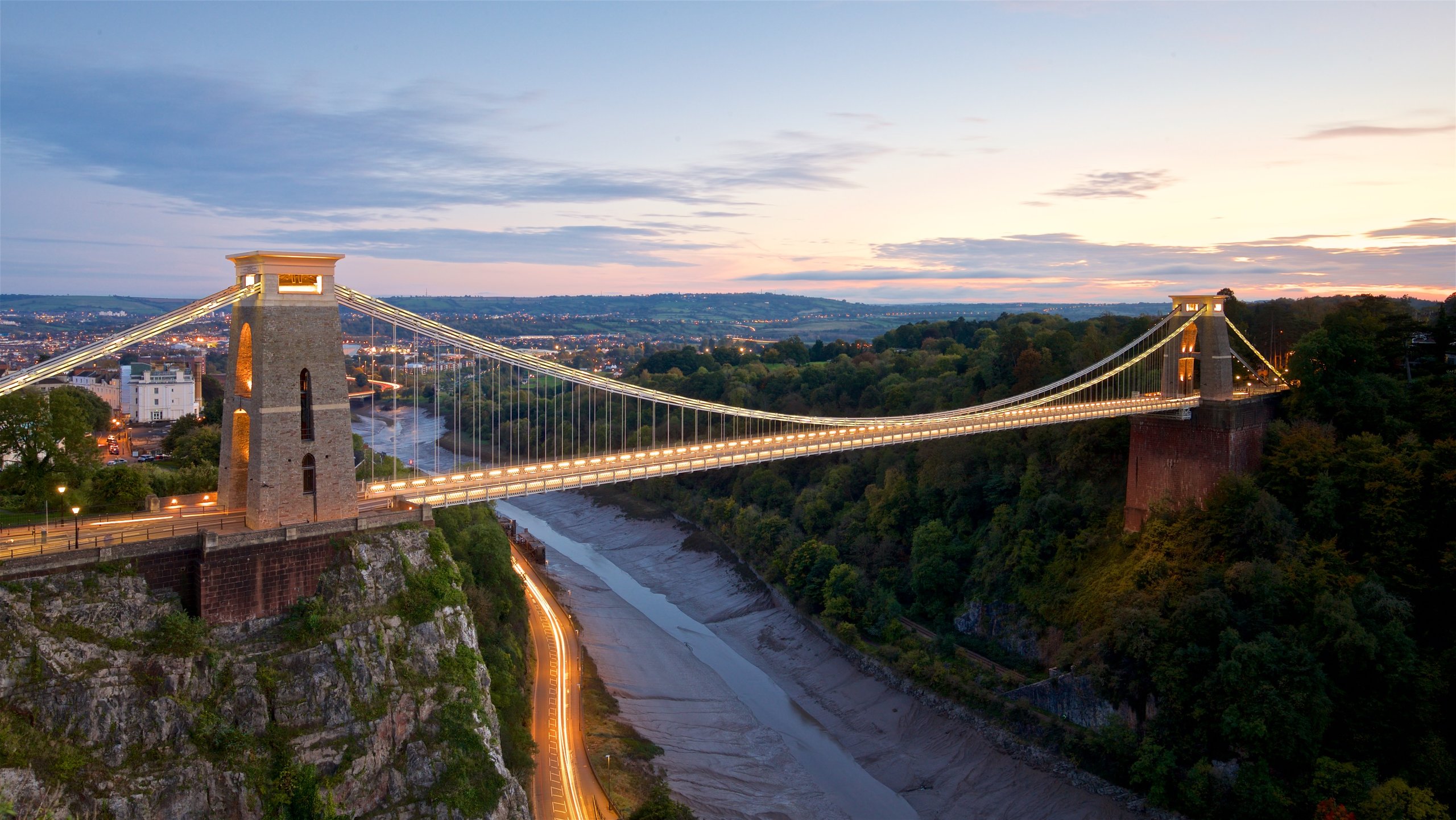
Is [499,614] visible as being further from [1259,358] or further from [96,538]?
[1259,358]

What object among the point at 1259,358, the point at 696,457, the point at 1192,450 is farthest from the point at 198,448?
the point at 1259,358

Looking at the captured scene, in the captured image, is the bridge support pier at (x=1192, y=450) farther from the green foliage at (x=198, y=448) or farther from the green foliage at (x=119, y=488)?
the green foliage at (x=198, y=448)

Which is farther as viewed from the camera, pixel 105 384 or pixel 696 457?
pixel 105 384

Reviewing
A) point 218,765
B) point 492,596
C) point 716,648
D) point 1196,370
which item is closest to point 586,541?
point 716,648

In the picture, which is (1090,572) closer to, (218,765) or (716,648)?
(716,648)

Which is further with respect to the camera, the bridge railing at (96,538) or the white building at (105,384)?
the white building at (105,384)

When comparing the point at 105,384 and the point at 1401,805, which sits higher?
the point at 105,384

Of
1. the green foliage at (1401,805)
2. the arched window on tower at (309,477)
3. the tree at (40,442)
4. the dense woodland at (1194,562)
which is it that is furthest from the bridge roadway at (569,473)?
the green foliage at (1401,805)
